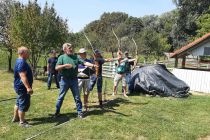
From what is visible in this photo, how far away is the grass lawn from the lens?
691 cm

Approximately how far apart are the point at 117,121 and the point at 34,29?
1227 cm

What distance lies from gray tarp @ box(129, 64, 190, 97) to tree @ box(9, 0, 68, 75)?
773 centimetres

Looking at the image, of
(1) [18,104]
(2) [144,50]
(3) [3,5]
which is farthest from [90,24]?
(1) [18,104]

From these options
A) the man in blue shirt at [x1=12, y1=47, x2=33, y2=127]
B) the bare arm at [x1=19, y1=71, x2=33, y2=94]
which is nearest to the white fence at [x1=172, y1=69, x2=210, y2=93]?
the man in blue shirt at [x1=12, y1=47, x2=33, y2=127]

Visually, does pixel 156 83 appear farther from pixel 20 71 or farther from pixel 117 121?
pixel 20 71

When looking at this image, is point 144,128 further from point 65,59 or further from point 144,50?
point 144,50

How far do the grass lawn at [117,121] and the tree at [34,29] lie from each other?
8.40 m

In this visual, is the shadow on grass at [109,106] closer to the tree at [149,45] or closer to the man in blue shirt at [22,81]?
the man in blue shirt at [22,81]

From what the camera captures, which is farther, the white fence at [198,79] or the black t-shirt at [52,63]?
the white fence at [198,79]

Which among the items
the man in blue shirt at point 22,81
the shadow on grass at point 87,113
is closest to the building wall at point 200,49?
the shadow on grass at point 87,113

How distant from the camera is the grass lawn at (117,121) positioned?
6.91 m

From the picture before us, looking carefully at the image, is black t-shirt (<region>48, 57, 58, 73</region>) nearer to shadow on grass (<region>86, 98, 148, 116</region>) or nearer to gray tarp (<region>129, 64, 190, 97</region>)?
gray tarp (<region>129, 64, 190, 97</region>)

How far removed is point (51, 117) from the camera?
26.7ft

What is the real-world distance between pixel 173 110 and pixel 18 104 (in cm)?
492
